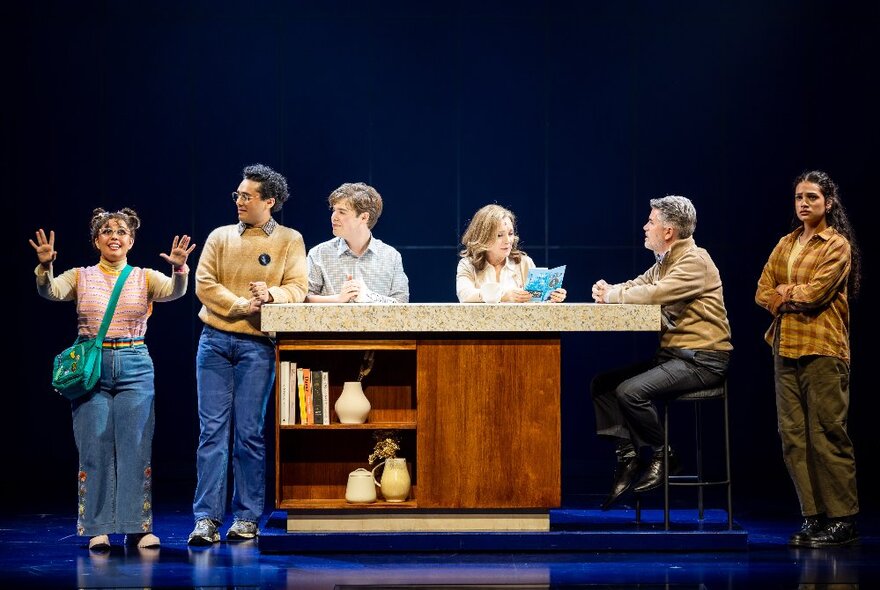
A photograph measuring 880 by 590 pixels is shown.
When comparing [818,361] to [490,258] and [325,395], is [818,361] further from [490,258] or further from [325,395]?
[325,395]

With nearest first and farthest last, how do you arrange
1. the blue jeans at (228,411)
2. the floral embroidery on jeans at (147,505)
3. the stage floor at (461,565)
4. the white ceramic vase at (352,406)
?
the stage floor at (461,565), the white ceramic vase at (352,406), the floral embroidery on jeans at (147,505), the blue jeans at (228,411)

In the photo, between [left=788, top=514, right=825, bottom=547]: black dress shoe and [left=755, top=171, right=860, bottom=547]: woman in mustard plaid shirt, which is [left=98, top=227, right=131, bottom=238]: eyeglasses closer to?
[left=755, top=171, right=860, bottom=547]: woman in mustard plaid shirt

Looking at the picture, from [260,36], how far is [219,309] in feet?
9.72

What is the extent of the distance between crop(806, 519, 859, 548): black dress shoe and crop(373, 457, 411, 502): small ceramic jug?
195cm

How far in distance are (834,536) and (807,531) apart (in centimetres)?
13

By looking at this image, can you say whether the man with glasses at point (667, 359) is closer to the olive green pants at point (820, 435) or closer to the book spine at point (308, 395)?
the olive green pants at point (820, 435)

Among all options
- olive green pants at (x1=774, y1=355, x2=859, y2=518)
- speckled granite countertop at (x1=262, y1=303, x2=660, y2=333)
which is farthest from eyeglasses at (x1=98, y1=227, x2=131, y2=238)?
olive green pants at (x1=774, y1=355, x2=859, y2=518)

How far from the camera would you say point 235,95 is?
26.0 ft

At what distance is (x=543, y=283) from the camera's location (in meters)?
5.63

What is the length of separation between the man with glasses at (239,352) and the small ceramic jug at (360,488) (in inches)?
21.3

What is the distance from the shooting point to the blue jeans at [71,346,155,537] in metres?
5.42

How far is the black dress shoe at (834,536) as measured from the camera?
5527 mm

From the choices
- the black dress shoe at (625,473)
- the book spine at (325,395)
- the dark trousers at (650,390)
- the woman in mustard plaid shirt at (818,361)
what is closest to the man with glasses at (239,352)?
the book spine at (325,395)

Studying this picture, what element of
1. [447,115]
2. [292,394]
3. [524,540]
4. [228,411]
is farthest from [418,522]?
[447,115]
